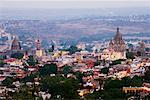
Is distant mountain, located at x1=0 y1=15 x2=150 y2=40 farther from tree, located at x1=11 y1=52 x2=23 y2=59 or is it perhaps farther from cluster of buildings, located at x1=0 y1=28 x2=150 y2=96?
cluster of buildings, located at x1=0 y1=28 x2=150 y2=96

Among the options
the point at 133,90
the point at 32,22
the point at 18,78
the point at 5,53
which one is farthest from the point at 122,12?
the point at 133,90

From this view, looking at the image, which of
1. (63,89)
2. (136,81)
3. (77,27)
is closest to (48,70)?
(136,81)

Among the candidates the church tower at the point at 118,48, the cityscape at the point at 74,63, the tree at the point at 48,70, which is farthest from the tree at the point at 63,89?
the church tower at the point at 118,48

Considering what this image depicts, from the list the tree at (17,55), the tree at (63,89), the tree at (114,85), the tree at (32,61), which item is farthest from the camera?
the tree at (17,55)

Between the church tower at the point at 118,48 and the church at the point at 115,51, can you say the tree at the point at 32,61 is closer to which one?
the church at the point at 115,51

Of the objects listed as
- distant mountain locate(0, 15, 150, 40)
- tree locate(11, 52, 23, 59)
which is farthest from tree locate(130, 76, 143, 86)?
distant mountain locate(0, 15, 150, 40)

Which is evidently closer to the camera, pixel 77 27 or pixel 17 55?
pixel 17 55

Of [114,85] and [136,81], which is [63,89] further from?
[136,81]

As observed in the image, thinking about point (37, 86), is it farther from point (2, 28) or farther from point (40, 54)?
point (2, 28)
